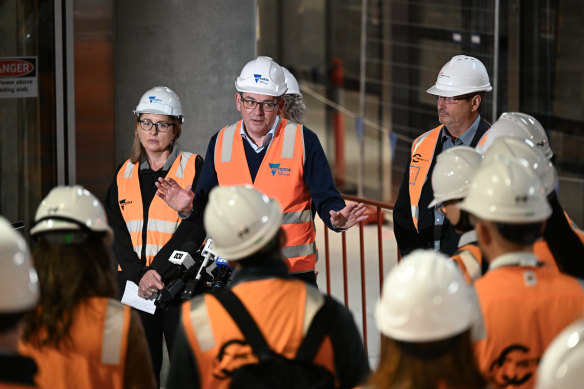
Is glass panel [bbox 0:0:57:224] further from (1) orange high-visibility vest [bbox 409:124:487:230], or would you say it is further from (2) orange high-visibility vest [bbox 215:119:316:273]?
(1) orange high-visibility vest [bbox 409:124:487:230]

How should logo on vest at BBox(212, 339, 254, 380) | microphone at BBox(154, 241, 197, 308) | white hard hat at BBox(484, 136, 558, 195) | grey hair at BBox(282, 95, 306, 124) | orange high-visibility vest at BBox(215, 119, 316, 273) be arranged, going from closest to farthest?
logo on vest at BBox(212, 339, 254, 380)
white hard hat at BBox(484, 136, 558, 195)
microphone at BBox(154, 241, 197, 308)
orange high-visibility vest at BBox(215, 119, 316, 273)
grey hair at BBox(282, 95, 306, 124)

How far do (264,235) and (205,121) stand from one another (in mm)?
3762

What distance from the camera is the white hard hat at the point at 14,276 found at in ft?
6.62

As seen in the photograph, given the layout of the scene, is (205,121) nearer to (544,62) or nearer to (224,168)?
(224,168)

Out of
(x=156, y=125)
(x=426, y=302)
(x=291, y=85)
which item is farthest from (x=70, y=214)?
(x=291, y=85)

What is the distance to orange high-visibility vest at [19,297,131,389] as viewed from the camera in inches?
95.7

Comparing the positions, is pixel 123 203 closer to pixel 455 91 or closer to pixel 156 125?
pixel 156 125

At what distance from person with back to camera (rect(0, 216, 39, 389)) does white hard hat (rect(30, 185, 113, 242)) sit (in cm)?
45

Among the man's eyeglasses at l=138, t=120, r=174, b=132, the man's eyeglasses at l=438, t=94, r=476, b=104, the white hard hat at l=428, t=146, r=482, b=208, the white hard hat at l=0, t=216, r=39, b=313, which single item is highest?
the man's eyeglasses at l=438, t=94, r=476, b=104

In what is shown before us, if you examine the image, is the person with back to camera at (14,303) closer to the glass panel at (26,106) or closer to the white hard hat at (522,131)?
the white hard hat at (522,131)

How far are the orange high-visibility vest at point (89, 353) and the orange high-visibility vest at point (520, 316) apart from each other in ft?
3.15

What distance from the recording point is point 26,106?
5.77 metres

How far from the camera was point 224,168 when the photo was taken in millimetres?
4414

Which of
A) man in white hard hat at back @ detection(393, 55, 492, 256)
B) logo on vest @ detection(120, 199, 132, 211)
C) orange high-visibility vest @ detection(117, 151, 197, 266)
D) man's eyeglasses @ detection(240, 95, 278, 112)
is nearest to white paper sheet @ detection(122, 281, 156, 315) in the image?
orange high-visibility vest @ detection(117, 151, 197, 266)
